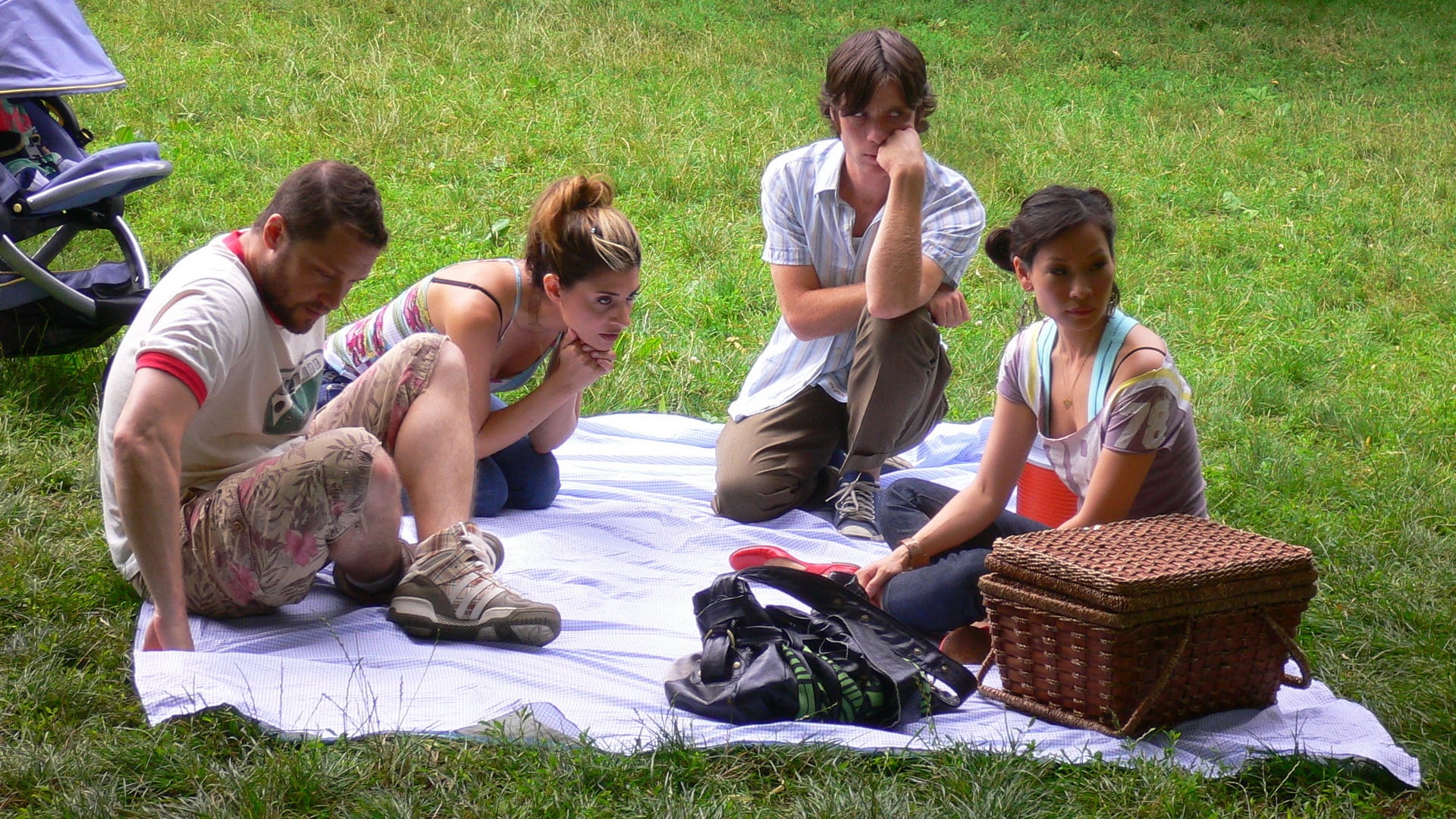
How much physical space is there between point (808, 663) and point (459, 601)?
821 mm

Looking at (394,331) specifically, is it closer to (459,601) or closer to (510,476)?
(510,476)

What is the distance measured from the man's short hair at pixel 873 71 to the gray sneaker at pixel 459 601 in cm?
173

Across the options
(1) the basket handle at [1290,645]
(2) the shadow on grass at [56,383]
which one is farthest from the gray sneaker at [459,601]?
(2) the shadow on grass at [56,383]

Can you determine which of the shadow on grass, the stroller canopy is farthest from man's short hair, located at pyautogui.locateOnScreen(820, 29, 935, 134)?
the stroller canopy

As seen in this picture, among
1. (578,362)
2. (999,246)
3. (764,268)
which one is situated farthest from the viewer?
(764,268)

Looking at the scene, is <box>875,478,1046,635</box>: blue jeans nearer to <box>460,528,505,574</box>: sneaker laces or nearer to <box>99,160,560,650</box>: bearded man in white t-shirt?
<box>99,160,560,650</box>: bearded man in white t-shirt

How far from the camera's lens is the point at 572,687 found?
9.10ft

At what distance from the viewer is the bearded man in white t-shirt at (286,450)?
8.12ft

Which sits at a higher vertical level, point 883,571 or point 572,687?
point 883,571

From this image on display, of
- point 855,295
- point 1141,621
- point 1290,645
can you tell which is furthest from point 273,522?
point 1290,645

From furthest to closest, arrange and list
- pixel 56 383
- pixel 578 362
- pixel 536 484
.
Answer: pixel 56 383, pixel 536 484, pixel 578 362

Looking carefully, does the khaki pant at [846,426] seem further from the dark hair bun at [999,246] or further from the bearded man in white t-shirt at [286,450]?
the bearded man in white t-shirt at [286,450]

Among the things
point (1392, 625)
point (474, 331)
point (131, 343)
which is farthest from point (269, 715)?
point (1392, 625)

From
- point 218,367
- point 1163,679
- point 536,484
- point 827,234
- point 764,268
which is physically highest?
point 827,234
